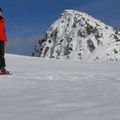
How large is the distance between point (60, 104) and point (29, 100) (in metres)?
0.73

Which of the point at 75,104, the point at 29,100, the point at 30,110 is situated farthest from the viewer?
the point at 29,100

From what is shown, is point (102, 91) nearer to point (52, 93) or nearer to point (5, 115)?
point (52, 93)

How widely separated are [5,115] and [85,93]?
106 inches

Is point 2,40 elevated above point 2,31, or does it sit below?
below

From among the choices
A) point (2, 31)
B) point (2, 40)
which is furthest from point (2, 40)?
point (2, 31)

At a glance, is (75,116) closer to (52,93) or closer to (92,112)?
(92,112)

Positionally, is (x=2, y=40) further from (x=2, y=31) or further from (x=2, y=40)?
(x=2, y=31)

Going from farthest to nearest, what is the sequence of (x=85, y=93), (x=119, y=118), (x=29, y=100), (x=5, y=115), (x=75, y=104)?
1. (x=85, y=93)
2. (x=29, y=100)
3. (x=75, y=104)
4. (x=5, y=115)
5. (x=119, y=118)

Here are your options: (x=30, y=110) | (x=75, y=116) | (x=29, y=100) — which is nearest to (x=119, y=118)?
(x=75, y=116)

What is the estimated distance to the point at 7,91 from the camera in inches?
333

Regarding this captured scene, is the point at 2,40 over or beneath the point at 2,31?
beneath

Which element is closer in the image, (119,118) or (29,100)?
(119,118)

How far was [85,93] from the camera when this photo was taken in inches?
317

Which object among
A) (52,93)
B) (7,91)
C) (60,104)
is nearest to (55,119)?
(60,104)
